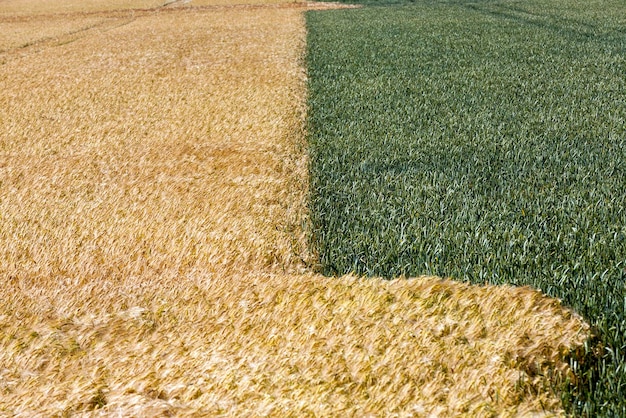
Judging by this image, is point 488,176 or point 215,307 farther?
point 488,176

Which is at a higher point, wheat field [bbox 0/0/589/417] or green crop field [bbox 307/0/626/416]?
green crop field [bbox 307/0/626/416]

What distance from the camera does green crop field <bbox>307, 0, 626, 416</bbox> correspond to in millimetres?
3930

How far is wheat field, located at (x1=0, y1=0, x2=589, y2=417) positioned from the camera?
312 cm

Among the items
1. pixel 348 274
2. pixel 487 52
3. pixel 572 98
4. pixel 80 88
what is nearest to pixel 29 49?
pixel 80 88

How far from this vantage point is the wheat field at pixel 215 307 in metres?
3.12

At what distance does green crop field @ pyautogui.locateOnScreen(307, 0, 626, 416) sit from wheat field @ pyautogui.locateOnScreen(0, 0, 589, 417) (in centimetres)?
21

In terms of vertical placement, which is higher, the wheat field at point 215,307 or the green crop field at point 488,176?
the green crop field at point 488,176

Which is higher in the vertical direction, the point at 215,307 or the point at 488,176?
the point at 488,176

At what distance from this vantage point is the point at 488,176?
5.93 meters

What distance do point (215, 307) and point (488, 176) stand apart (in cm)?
297

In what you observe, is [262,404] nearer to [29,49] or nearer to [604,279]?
[604,279]

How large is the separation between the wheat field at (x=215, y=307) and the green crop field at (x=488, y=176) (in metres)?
0.21

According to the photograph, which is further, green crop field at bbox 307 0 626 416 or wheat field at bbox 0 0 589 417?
green crop field at bbox 307 0 626 416

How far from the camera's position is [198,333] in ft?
12.2
